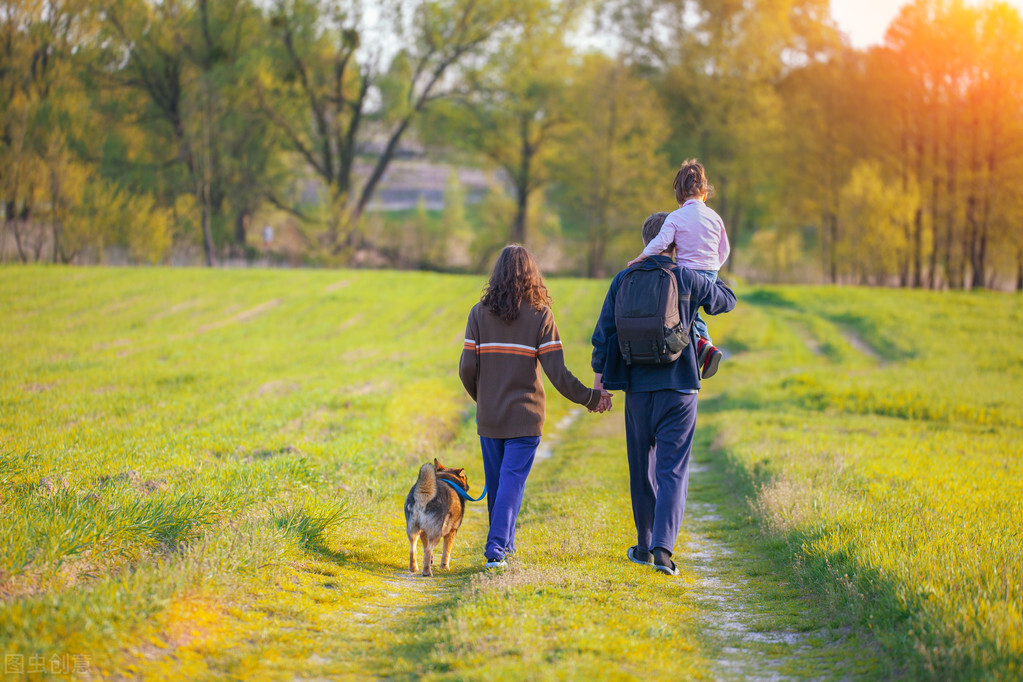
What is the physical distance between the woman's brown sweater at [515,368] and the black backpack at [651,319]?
1.79ft

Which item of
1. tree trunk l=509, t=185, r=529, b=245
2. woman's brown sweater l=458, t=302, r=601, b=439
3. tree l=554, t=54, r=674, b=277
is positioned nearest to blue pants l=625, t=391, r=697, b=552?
woman's brown sweater l=458, t=302, r=601, b=439

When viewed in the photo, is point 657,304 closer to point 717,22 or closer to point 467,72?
point 467,72

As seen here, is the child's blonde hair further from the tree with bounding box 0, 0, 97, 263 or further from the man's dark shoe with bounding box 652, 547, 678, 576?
the tree with bounding box 0, 0, 97, 263

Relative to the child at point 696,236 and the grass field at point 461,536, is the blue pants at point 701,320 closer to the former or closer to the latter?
the child at point 696,236

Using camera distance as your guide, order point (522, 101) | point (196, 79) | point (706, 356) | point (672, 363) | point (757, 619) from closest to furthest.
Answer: point (757, 619) < point (672, 363) < point (706, 356) < point (196, 79) < point (522, 101)

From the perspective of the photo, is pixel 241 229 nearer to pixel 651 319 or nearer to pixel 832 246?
pixel 832 246

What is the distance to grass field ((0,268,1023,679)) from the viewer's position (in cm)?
401

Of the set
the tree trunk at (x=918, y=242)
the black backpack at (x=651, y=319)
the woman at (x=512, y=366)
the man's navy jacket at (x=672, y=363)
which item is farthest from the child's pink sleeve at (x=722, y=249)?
the tree trunk at (x=918, y=242)

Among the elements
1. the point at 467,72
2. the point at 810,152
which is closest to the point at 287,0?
the point at 467,72

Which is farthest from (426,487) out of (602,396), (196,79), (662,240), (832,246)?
(832,246)

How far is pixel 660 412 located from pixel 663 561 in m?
1.17

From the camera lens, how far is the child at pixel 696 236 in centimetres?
595

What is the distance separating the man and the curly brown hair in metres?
0.63

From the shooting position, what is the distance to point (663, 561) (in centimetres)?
586
